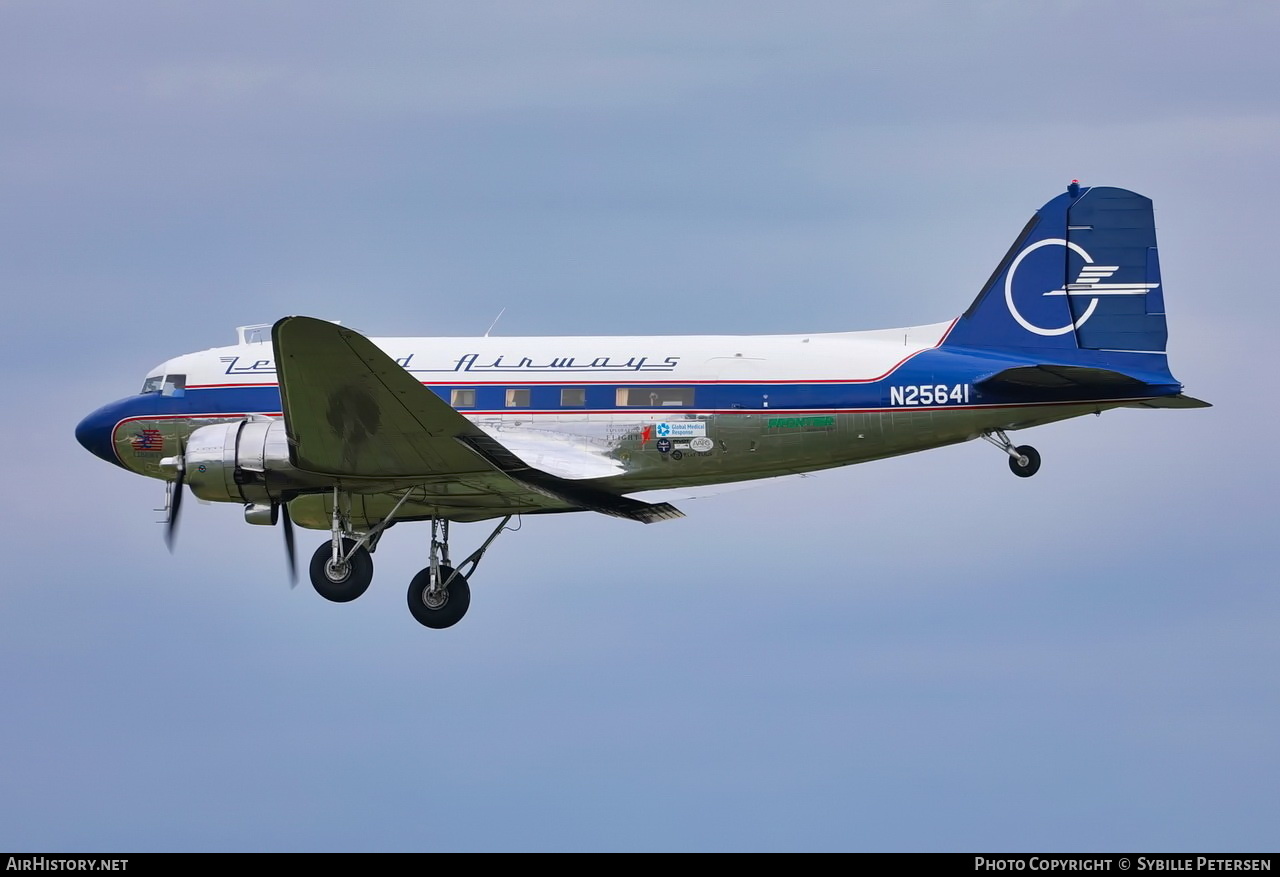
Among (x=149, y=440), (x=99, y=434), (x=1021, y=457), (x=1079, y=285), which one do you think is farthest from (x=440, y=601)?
(x=1079, y=285)

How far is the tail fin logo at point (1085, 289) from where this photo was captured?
28.2 meters

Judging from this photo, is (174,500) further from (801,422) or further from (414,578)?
(801,422)

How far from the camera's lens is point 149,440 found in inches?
1160

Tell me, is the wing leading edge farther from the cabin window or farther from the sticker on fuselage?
the sticker on fuselage

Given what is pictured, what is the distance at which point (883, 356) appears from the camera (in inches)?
1112

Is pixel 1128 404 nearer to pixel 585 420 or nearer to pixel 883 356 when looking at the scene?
pixel 883 356

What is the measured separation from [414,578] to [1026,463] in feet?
30.5

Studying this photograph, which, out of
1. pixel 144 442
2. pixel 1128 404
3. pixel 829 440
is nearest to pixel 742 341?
pixel 829 440

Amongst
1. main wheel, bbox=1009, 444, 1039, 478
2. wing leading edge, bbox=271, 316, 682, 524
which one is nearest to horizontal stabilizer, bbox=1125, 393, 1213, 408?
main wheel, bbox=1009, 444, 1039, 478

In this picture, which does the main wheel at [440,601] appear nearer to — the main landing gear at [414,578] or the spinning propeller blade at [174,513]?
the main landing gear at [414,578]

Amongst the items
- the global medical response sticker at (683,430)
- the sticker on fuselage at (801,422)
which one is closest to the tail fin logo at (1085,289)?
the sticker on fuselage at (801,422)

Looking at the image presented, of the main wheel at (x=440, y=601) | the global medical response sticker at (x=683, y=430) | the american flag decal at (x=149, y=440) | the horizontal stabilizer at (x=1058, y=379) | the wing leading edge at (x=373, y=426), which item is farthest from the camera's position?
the american flag decal at (x=149, y=440)

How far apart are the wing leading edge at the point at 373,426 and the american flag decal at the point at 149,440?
11.4 ft
